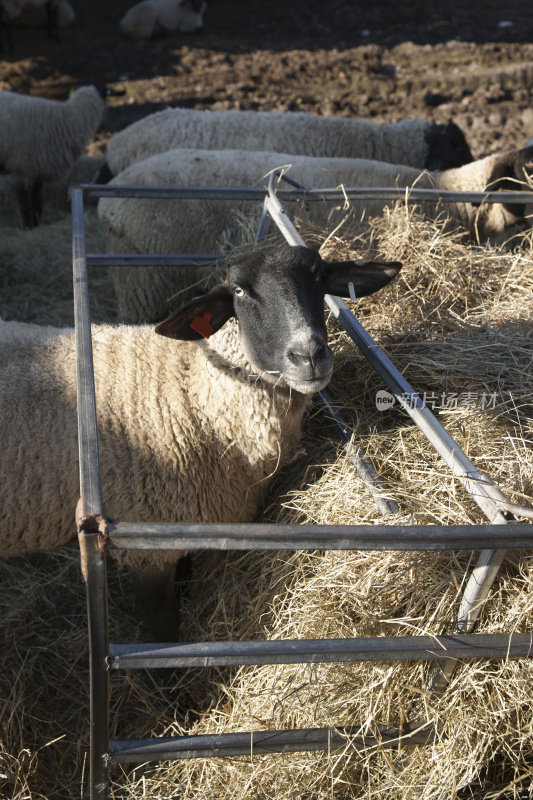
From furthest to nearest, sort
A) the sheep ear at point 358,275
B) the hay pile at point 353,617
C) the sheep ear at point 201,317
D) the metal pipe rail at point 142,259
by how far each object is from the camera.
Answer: the metal pipe rail at point 142,259, the sheep ear at point 358,275, the sheep ear at point 201,317, the hay pile at point 353,617

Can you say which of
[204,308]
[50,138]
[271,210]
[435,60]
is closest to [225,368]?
[204,308]

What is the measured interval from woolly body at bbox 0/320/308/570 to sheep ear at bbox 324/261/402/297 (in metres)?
0.44

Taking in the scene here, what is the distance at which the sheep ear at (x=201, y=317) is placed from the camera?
7.93 feet

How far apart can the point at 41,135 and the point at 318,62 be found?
19.0 feet

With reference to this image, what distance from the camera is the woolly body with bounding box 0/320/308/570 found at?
8.63 feet

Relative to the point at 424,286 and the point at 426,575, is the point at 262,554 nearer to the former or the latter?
the point at 426,575

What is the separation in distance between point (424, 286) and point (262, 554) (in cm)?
169

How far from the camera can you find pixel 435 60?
11.4 meters

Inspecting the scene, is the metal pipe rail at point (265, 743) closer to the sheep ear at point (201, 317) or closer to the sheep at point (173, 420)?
the sheep at point (173, 420)

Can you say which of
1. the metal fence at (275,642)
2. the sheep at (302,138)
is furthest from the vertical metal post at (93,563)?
the sheep at (302,138)

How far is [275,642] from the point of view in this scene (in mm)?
1846

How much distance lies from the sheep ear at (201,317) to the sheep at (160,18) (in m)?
13.0

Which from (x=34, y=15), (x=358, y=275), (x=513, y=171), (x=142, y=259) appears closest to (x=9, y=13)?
(x=34, y=15)

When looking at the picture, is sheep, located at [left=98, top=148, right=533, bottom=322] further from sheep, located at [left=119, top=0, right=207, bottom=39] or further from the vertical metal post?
sheep, located at [left=119, top=0, right=207, bottom=39]
